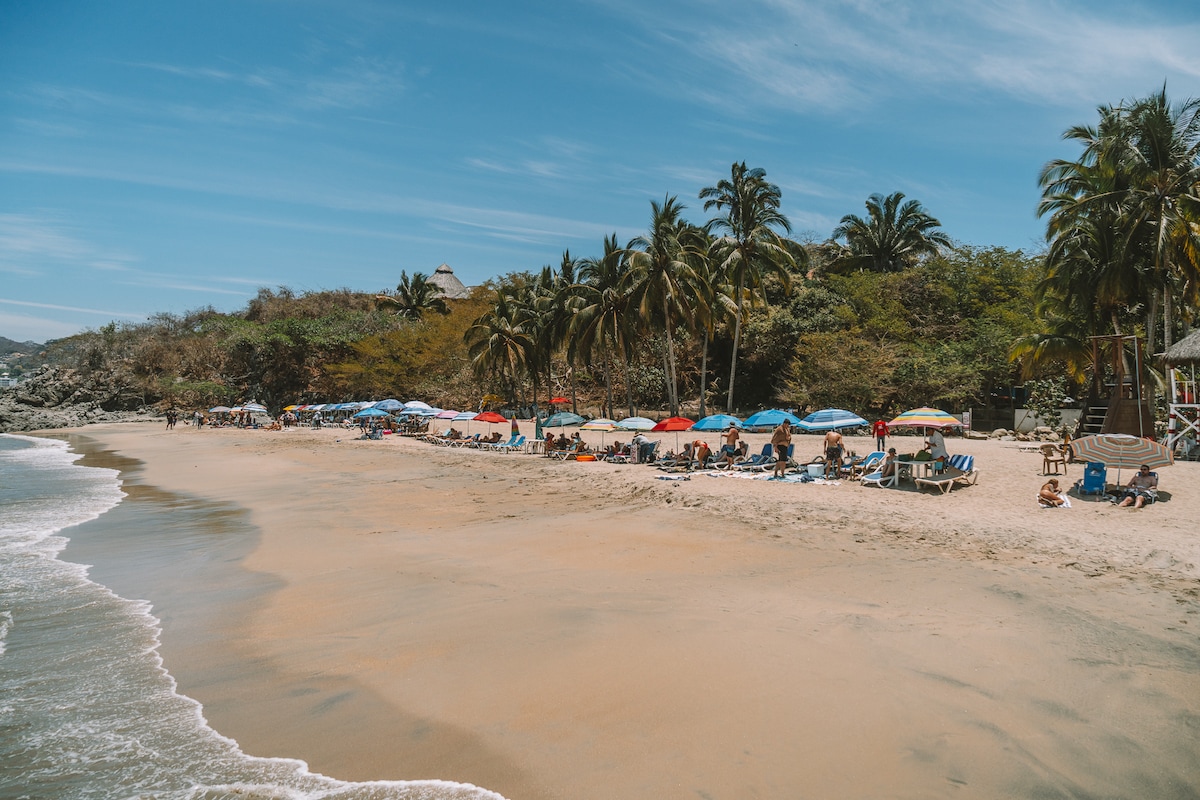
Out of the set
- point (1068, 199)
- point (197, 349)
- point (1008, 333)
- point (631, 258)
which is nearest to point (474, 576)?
point (631, 258)

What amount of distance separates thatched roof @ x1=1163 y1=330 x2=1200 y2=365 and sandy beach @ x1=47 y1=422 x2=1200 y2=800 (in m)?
5.21

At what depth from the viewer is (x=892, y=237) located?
3941 centimetres

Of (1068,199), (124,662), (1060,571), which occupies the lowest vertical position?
(124,662)

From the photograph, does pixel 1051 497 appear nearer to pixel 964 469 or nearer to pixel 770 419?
pixel 964 469

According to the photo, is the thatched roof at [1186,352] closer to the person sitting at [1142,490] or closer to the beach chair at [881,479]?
the person sitting at [1142,490]

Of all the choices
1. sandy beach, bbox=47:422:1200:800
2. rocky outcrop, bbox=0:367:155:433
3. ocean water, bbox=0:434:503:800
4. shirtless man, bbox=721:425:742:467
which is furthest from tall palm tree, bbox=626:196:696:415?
rocky outcrop, bbox=0:367:155:433

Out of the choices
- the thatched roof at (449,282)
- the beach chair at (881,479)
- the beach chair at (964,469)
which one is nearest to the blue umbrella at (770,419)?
the beach chair at (881,479)

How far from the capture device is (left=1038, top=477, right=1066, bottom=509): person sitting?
460 inches

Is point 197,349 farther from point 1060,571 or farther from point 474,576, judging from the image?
point 1060,571

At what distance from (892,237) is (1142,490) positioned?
103 ft

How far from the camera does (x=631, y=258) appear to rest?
28.8 metres

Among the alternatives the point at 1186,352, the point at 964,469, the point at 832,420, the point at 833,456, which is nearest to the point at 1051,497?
the point at 964,469

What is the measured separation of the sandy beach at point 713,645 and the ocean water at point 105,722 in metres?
0.20

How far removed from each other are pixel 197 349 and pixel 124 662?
5921cm
